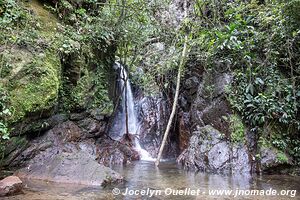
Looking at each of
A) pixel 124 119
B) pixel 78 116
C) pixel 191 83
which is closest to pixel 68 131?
pixel 78 116

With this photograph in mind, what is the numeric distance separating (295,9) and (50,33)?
239 inches

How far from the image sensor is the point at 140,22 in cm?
917

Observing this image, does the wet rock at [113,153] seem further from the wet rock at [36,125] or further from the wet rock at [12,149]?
the wet rock at [12,149]

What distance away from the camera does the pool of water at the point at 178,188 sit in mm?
4797

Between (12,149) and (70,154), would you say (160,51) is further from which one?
(12,149)

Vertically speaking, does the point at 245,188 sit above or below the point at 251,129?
below

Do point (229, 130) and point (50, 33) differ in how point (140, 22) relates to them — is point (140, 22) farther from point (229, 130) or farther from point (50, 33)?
point (229, 130)

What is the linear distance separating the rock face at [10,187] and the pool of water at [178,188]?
0.48 feet

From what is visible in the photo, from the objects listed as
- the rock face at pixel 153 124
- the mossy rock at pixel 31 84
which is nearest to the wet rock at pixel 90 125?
the mossy rock at pixel 31 84

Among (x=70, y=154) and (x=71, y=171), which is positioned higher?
(x=70, y=154)

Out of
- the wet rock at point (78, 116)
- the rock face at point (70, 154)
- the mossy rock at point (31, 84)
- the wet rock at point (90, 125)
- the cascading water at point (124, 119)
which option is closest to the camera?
the rock face at point (70, 154)

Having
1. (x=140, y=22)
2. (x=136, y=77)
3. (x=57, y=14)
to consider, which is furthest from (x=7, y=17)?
(x=136, y=77)

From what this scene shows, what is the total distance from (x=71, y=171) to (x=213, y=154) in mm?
3776

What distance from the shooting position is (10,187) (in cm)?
455
